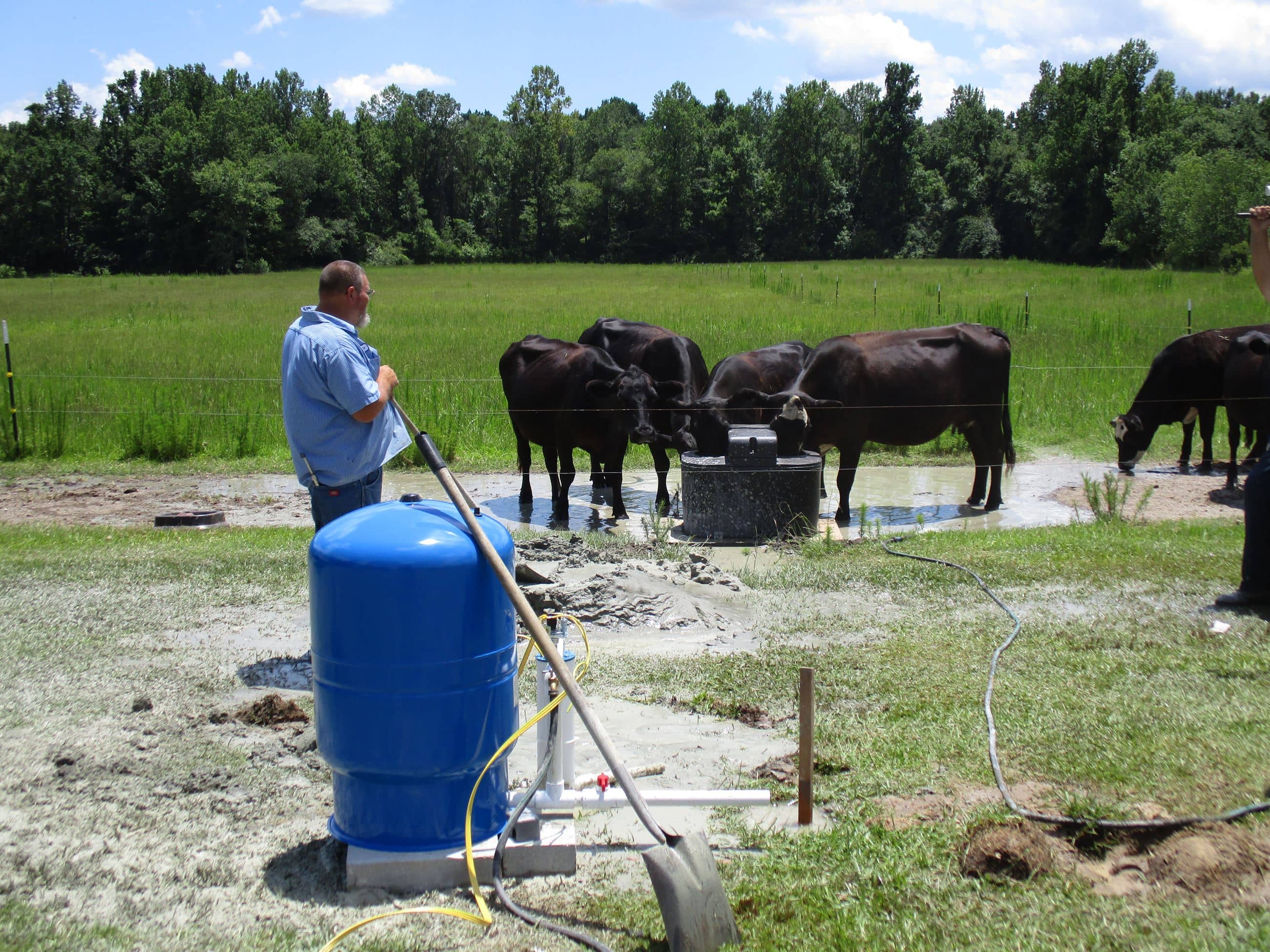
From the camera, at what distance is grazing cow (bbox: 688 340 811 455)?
11.2 meters

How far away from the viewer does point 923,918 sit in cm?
342

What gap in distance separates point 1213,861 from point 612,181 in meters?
85.8

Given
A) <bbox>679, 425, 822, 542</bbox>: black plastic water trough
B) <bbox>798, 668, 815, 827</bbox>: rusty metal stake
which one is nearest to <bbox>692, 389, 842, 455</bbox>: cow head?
<bbox>679, 425, 822, 542</bbox>: black plastic water trough

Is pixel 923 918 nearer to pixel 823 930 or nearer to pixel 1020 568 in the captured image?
pixel 823 930

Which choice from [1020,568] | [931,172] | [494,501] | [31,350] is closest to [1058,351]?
[494,501]

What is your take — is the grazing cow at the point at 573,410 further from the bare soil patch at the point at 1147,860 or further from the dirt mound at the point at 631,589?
the bare soil patch at the point at 1147,860

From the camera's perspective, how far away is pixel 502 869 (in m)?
3.78

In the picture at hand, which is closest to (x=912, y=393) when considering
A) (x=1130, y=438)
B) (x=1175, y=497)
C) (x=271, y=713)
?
(x=1130, y=438)

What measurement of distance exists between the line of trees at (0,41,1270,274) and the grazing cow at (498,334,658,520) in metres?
51.6

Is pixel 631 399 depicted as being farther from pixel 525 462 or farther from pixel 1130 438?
pixel 1130 438

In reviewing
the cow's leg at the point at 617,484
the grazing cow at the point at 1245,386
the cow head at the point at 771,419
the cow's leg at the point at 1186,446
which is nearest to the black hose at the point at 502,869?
the cow head at the point at 771,419

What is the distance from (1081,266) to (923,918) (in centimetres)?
6107

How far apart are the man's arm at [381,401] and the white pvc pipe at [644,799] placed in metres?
1.76

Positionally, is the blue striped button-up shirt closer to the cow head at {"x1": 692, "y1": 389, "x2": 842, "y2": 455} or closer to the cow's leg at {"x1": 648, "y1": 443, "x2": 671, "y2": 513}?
the cow head at {"x1": 692, "y1": 389, "x2": 842, "y2": 455}
